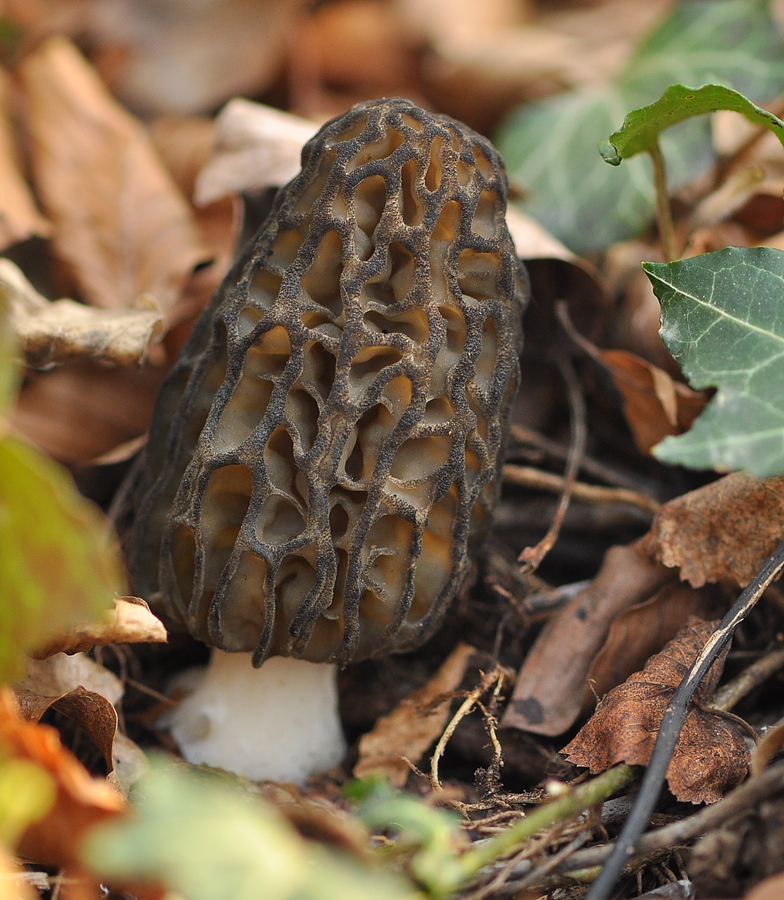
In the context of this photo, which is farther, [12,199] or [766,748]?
[12,199]

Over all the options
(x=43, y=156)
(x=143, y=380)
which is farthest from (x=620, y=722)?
(x=43, y=156)

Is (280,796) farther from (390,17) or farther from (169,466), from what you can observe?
(390,17)

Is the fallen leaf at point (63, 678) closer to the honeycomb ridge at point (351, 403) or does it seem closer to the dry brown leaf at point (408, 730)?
the honeycomb ridge at point (351, 403)

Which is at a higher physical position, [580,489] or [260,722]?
[580,489]

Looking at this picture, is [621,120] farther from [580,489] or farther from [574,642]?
[574,642]

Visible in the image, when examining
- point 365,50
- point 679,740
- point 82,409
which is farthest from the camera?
point 365,50

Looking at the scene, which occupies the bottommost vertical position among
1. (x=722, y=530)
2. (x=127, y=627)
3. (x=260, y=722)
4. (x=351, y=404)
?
(x=260, y=722)

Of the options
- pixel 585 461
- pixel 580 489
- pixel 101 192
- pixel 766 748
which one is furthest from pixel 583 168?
pixel 766 748
